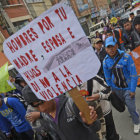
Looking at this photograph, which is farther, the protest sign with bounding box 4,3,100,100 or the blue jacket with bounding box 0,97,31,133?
the blue jacket with bounding box 0,97,31,133

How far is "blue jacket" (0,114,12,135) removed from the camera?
9.39 feet

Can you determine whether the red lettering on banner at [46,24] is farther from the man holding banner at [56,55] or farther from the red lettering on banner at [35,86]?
the red lettering on banner at [35,86]

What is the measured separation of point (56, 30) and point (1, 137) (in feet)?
10.0

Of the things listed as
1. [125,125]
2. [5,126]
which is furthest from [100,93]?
[5,126]

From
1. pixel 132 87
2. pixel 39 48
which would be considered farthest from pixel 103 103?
pixel 39 48

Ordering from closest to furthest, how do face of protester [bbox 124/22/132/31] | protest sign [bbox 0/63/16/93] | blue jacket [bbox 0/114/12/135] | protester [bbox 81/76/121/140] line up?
protester [bbox 81/76/121/140], protest sign [bbox 0/63/16/93], blue jacket [bbox 0/114/12/135], face of protester [bbox 124/22/132/31]

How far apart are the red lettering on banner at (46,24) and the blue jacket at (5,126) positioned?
249 cm

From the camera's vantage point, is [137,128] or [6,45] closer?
[6,45]

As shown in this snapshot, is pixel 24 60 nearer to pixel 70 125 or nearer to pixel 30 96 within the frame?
pixel 30 96

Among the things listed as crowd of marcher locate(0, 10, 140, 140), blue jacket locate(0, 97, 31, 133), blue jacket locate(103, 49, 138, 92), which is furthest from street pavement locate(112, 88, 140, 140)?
blue jacket locate(0, 97, 31, 133)

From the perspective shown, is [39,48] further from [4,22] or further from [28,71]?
[4,22]

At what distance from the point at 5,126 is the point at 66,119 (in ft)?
7.31

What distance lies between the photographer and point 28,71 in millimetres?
1172

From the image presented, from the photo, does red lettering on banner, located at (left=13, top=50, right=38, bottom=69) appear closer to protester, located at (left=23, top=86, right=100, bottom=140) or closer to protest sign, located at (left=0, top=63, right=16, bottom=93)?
protester, located at (left=23, top=86, right=100, bottom=140)
